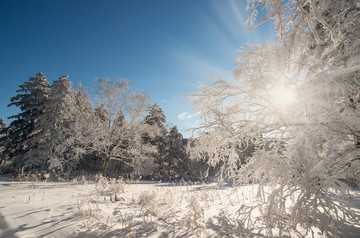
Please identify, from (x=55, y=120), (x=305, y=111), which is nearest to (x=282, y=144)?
(x=305, y=111)

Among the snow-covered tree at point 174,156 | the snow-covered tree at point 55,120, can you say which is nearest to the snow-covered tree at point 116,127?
the snow-covered tree at point 55,120

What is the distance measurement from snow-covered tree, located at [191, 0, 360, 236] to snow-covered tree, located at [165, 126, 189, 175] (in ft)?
73.2

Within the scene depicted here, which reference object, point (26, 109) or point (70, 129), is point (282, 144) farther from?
point (26, 109)

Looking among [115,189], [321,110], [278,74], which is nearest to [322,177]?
[321,110]

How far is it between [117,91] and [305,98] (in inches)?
439

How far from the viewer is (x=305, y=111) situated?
7.41 ft

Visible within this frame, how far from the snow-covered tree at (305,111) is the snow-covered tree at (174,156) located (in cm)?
2232

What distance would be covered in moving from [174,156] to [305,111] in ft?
79.5

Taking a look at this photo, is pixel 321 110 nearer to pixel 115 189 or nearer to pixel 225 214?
pixel 225 214

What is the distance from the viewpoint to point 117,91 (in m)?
11.1

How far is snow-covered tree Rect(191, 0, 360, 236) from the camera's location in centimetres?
198

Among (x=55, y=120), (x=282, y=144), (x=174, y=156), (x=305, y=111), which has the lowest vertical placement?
(x=174, y=156)

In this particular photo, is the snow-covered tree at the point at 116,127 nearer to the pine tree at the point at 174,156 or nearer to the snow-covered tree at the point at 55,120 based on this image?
the snow-covered tree at the point at 55,120

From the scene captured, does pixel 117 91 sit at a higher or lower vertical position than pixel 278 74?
higher
